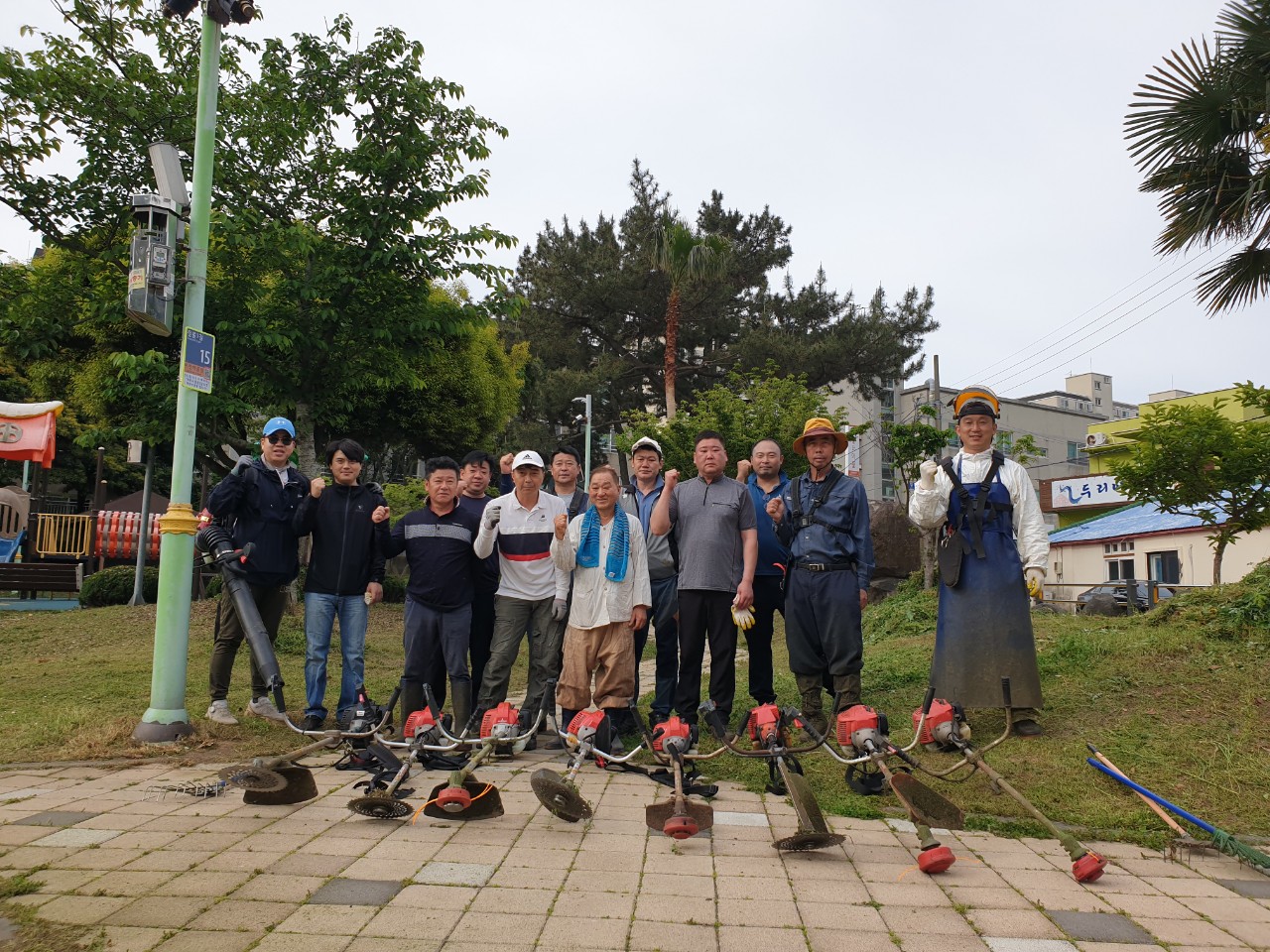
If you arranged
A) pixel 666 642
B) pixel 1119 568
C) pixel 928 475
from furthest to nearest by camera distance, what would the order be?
pixel 1119 568, pixel 666 642, pixel 928 475

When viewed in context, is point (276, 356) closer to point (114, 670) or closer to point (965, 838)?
point (114, 670)

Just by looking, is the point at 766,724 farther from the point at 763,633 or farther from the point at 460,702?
the point at 460,702

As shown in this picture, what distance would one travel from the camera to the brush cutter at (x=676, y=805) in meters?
3.69

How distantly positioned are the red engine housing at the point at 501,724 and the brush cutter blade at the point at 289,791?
0.86 m

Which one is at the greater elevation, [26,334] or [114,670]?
[26,334]

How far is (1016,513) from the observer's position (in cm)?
540

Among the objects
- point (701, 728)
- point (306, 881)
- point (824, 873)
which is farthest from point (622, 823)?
point (701, 728)

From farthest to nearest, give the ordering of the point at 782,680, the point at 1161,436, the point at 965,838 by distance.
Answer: the point at 1161,436, the point at 782,680, the point at 965,838

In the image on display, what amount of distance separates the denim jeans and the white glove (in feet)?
11.9

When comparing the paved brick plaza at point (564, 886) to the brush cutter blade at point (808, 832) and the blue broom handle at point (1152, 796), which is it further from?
the blue broom handle at point (1152, 796)

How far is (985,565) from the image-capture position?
210 inches

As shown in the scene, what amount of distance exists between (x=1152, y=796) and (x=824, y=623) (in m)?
1.90

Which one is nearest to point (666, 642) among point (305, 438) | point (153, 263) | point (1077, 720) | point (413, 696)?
point (413, 696)

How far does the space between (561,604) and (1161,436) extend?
13.0m
